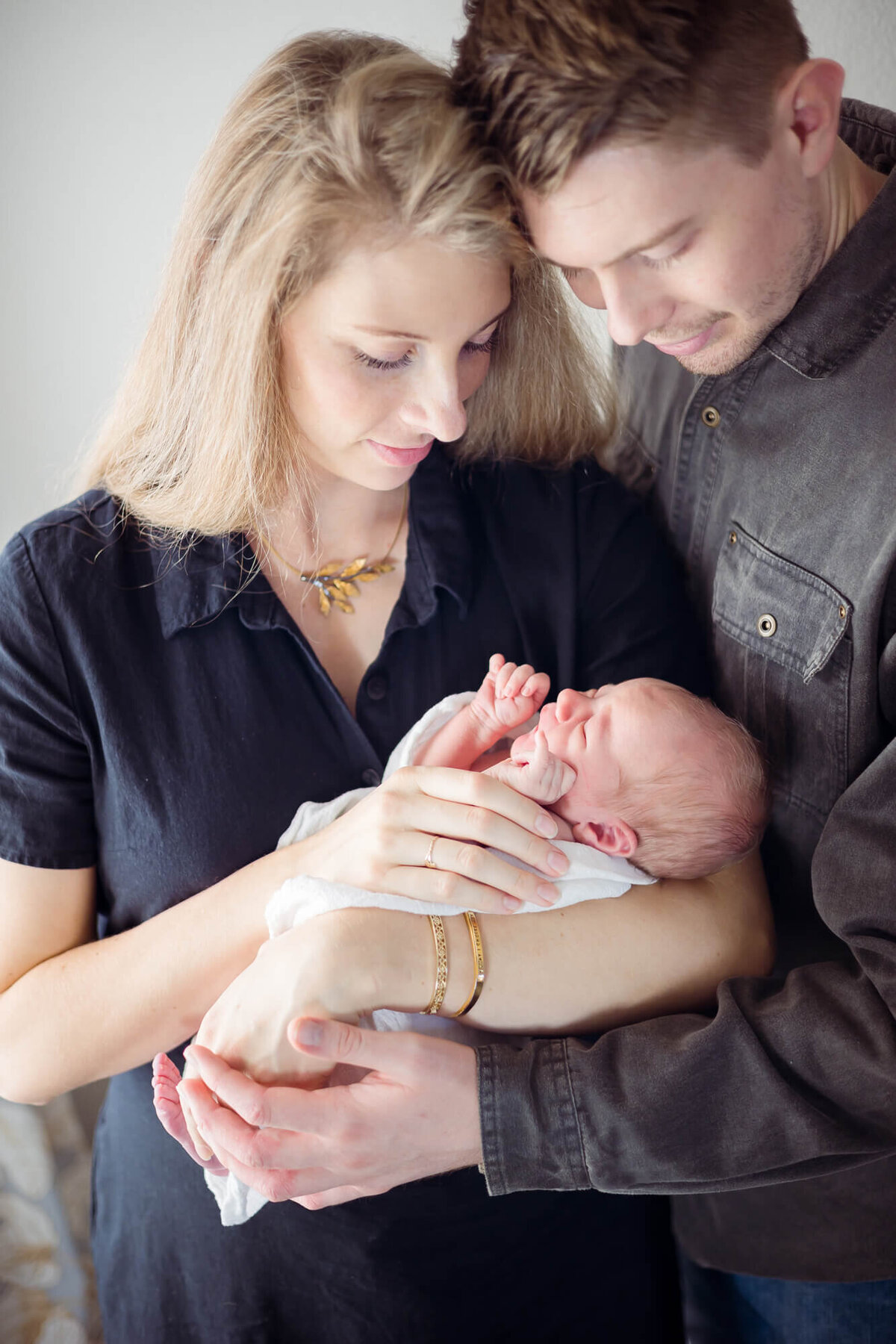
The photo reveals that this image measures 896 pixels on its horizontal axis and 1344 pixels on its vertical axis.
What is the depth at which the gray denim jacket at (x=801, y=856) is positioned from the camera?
129 centimetres

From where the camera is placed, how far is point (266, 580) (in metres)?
1.57

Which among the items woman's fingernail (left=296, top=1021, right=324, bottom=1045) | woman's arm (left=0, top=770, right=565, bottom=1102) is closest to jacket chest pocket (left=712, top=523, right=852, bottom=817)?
woman's arm (left=0, top=770, right=565, bottom=1102)

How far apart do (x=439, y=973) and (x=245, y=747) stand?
433 millimetres

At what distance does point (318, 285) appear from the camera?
1.35 metres

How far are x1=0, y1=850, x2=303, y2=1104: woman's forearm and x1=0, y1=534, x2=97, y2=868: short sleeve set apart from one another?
0.16 metres

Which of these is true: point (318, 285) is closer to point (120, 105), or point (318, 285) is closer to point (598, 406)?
point (598, 406)

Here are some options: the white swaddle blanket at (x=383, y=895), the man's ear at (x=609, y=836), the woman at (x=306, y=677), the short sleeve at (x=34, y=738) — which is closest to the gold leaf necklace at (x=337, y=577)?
the woman at (x=306, y=677)

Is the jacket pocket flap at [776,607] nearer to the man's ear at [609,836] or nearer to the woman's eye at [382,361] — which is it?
the man's ear at [609,836]

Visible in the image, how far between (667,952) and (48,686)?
3.12ft

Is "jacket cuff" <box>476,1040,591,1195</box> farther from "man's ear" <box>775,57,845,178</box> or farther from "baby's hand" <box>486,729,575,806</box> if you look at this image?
"man's ear" <box>775,57,845,178</box>

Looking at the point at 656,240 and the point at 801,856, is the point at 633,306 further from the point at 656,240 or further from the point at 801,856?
the point at 801,856

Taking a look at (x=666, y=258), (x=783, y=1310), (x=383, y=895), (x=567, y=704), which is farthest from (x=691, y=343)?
(x=783, y=1310)

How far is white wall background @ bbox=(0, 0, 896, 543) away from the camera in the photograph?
1.88 meters

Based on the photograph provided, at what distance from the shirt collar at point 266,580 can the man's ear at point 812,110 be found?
70 centimetres
